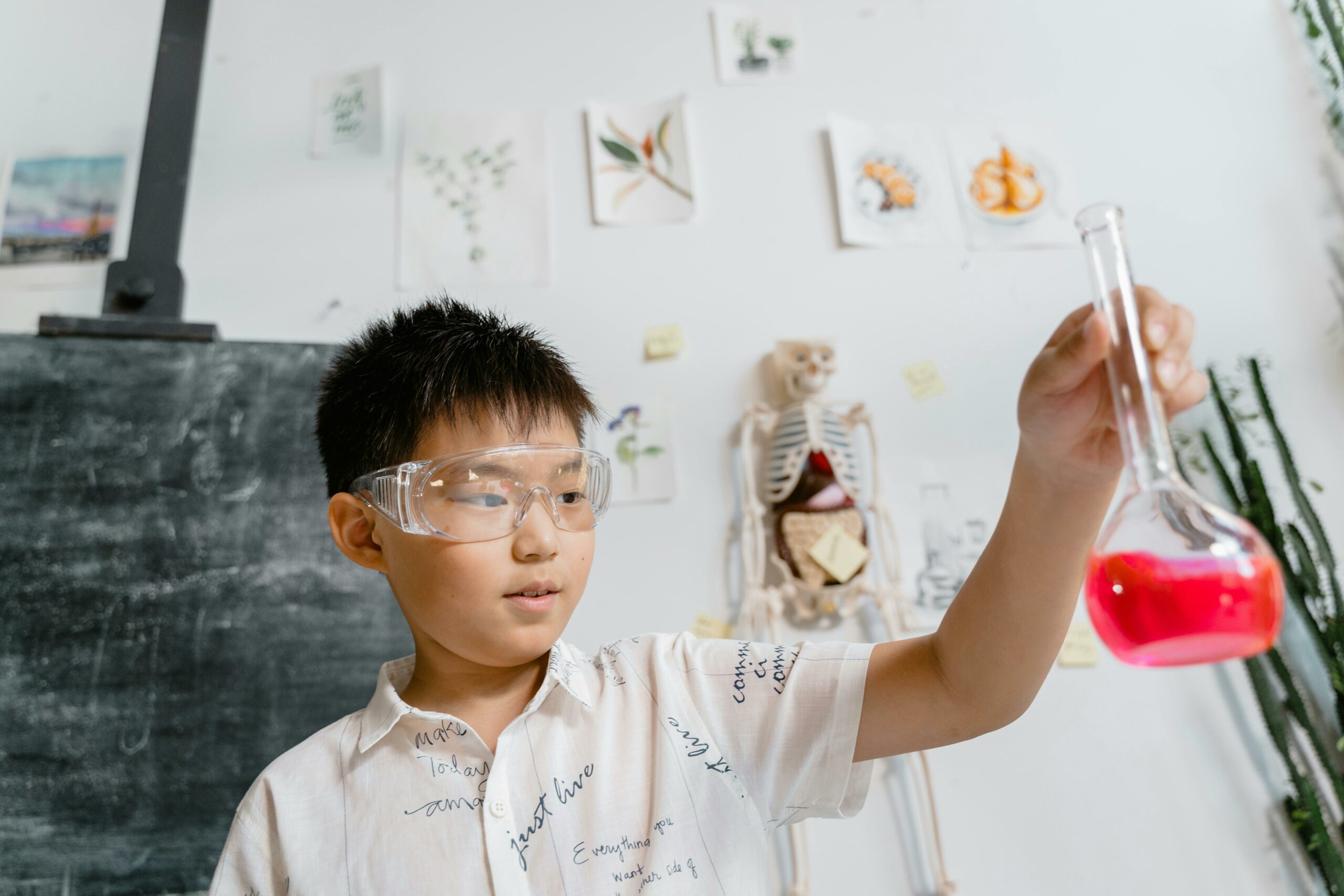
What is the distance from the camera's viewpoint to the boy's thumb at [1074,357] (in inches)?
19.6

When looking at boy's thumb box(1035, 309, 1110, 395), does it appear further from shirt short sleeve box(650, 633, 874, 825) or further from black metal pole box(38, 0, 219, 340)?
black metal pole box(38, 0, 219, 340)

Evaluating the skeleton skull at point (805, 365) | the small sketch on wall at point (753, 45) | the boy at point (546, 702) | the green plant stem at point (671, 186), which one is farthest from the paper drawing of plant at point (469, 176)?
the boy at point (546, 702)

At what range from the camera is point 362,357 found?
94 cm

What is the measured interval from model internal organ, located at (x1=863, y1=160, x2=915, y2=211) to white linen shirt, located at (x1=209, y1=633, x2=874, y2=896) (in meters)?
1.15

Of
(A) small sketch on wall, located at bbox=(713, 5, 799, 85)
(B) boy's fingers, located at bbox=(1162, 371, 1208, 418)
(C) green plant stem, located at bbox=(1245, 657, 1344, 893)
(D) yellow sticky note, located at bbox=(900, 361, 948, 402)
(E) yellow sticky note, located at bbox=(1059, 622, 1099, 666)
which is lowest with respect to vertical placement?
(C) green plant stem, located at bbox=(1245, 657, 1344, 893)

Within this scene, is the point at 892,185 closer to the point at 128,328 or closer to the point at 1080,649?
the point at 1080,649

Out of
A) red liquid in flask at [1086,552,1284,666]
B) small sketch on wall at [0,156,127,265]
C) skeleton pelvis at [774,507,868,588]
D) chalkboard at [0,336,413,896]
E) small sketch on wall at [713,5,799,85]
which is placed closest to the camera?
red liquid in flask at [1086,552,1284,666]

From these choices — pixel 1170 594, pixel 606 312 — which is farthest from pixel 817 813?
pixel 606 312

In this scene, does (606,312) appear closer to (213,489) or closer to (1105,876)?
(213,489)

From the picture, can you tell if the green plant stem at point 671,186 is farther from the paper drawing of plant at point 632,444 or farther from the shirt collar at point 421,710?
the shirt collar at point 421,710

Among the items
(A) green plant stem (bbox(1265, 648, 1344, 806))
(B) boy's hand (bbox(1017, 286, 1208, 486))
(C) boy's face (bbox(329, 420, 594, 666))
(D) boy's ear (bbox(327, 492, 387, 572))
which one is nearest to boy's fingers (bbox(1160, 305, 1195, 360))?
(B) boy's hand (bbox(1017, 286, 1208, 486))

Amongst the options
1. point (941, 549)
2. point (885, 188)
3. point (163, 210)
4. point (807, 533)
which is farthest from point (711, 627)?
point (163, 210)

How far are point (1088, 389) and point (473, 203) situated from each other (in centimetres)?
133

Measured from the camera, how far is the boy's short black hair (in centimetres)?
84
